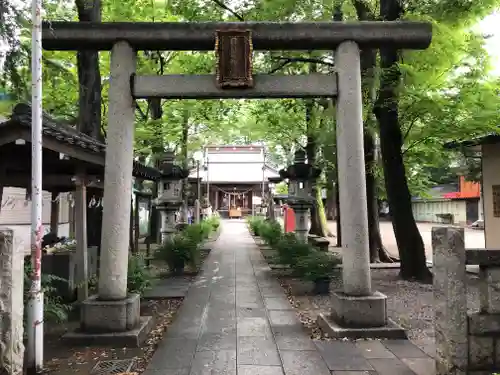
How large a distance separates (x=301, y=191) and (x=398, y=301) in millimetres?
8426

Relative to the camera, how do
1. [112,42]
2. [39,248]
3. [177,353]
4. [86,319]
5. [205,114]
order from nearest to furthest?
[39,248], [177,353], [86,319], [112,42], [205,114]

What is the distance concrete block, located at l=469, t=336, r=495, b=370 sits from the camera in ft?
14.7

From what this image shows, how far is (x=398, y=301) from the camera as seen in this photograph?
29.9 ft

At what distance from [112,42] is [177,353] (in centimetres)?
481

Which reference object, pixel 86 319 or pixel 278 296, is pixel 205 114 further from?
pixel 86 319

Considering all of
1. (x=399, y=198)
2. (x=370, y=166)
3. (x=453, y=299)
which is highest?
(x=370, y=166)

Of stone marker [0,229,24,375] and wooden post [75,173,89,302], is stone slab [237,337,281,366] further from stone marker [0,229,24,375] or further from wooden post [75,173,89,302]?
wooden post [75,173,89,302]

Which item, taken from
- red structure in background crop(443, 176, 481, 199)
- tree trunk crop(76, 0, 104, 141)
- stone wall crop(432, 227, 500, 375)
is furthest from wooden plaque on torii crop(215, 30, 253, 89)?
red structure in background crop(443, 176, 481, 199)

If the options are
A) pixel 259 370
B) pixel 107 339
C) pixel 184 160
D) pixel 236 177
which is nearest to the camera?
pixel 259 370

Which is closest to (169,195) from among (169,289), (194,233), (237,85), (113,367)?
(194,233)

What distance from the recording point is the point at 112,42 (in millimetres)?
6875

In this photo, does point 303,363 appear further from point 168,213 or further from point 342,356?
point 168,213

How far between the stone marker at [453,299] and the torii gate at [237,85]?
2.03m

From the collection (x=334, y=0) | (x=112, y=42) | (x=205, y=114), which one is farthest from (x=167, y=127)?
(x=112, y=42)
